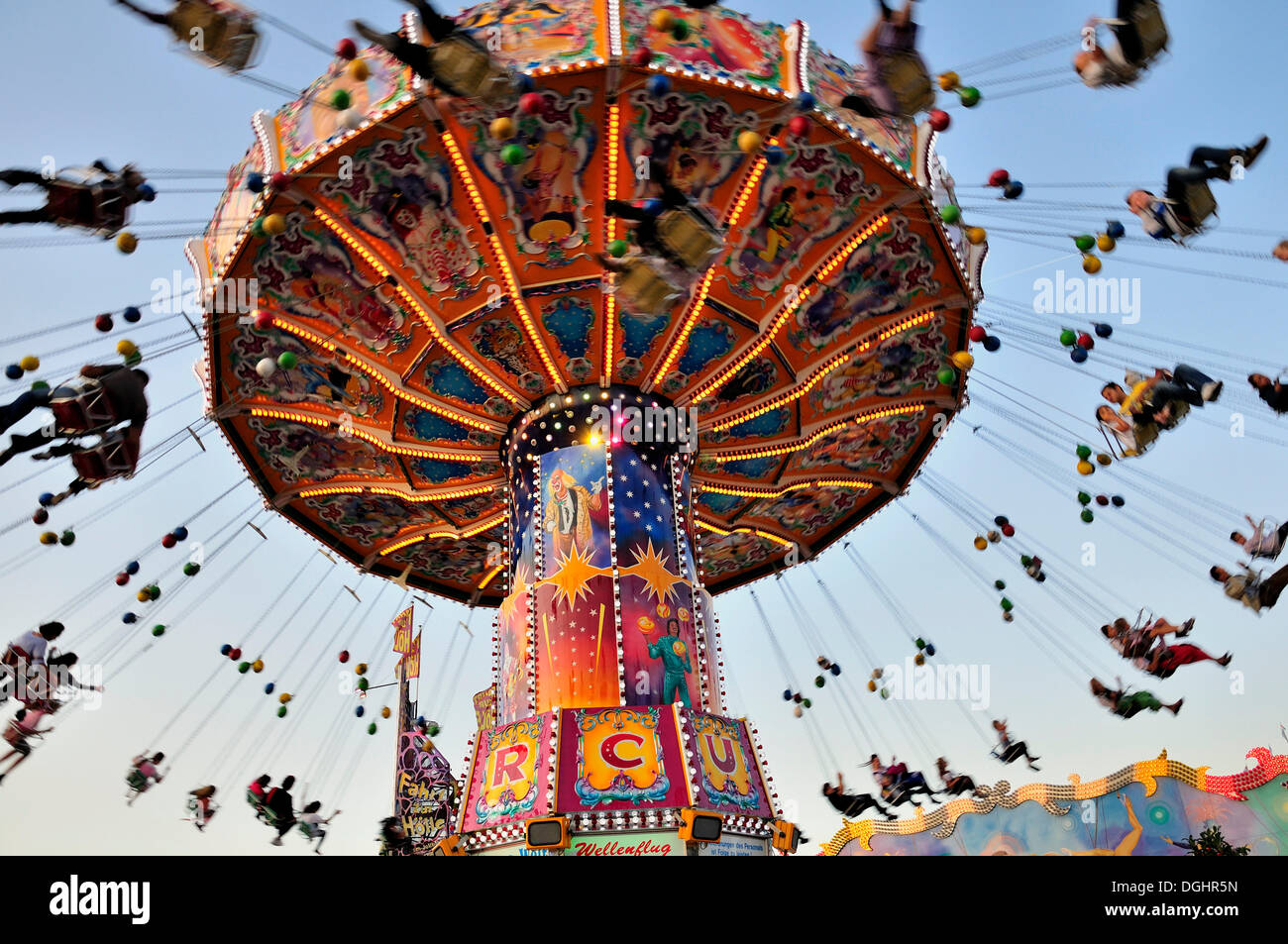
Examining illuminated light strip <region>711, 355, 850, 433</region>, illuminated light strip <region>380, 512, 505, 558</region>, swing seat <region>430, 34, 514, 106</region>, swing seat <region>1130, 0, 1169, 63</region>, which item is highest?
swing seat <region>430, 34, 514, 106</region>

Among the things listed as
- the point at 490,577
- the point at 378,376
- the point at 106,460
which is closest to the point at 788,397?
the point at 378,376

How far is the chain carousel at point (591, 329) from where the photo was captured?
1079 centimetres

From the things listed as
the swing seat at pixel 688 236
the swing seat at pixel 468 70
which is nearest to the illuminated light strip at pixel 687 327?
the swing seat at pixel 688 236

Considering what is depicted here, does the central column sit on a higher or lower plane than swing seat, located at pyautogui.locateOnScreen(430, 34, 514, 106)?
lower

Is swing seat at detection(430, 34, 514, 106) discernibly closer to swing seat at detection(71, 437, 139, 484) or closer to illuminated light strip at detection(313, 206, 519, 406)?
illuminated light strip at detection(313, 206, 519, 406)

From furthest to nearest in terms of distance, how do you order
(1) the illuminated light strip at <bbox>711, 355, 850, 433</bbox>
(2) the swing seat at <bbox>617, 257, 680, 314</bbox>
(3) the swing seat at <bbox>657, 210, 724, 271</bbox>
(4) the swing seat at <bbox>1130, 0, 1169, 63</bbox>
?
(1) the illuminated light strip at <bbox>711, 355, 850, 433</bbox> < (2) the swing seat at <bbox>617, 257, 680, 314</bbox> < (3) the swing seat at <bbox>657, 210, 724, 271</bbox> < (4) the swing seat at <bbox>1130, 0, 1169, 63</bbox>

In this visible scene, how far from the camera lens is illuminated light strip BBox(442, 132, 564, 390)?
36.9ft

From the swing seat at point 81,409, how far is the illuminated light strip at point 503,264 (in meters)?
4.30

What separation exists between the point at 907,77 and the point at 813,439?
5.78 meters

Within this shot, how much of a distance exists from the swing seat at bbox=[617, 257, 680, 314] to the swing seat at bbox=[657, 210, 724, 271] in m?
0.25

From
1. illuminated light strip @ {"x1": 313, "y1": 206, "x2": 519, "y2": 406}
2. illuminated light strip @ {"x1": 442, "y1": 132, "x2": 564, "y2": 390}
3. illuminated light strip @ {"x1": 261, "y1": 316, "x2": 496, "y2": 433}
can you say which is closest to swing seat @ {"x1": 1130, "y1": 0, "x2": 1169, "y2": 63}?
illuminated light strip @ {"x1": 442, "y1": 132, "x2": 564, "y2": 390}

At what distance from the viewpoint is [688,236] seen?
979 cm

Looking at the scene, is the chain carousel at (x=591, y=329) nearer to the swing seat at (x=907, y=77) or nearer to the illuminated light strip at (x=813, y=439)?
the illuminated light strip at (x=813, y=439)
